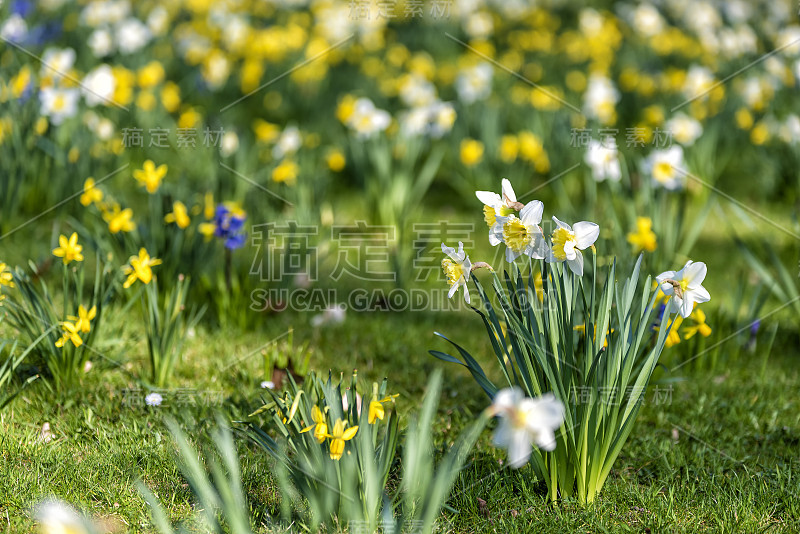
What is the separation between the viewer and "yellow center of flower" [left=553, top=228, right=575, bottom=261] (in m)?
1.89

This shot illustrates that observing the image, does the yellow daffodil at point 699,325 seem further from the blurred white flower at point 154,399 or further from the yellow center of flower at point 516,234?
the blurred white flower at point 154,399

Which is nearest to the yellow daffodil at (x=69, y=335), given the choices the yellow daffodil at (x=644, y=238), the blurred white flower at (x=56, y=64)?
the yellow daffodil at (x=644, y=238)

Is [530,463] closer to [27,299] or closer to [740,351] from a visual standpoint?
[740,351]

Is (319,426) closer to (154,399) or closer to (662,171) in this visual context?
(154,399)

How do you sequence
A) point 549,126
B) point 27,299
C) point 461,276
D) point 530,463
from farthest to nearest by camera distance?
point 549,126, point 27,299, point 530,463, point 461,276

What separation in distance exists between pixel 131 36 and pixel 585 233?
13.9ft

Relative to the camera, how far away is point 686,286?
1.99 m

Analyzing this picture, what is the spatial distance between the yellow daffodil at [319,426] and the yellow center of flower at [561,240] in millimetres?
708

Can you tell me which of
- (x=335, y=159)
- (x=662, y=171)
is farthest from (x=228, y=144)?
(x=662, y=171)

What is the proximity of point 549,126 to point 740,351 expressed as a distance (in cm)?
202

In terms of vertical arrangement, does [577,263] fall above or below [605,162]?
below

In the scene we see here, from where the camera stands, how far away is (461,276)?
80.2 inches

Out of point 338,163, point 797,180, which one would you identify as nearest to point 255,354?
point 338,163

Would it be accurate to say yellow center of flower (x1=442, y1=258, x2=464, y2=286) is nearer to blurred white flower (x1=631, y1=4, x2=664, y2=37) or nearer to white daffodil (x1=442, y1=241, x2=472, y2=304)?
white daffodil (x1=442, y1=241, x2=472, y2=304)
